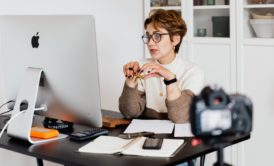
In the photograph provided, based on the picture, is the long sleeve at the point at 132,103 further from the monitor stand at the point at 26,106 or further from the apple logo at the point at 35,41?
the apple logo at the point at 35,41

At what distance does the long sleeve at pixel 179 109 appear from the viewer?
217cm

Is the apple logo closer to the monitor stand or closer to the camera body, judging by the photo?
the monitor stand

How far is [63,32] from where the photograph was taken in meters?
1.85

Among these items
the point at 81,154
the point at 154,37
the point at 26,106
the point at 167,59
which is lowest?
the point at 81,154

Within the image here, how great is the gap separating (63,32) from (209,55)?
179 cm

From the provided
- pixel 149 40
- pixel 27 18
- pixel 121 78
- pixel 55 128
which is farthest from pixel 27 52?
pixel 121 78

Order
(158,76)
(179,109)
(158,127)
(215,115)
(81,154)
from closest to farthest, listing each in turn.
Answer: (215,115)
(81,154)
(158,127)
(179,109)
(158,76)

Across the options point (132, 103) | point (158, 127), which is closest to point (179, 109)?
point (158, 127)

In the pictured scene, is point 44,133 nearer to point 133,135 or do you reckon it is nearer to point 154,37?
point 133,135

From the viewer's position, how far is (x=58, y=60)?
1.89 m

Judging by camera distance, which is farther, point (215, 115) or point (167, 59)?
point (167, 59)

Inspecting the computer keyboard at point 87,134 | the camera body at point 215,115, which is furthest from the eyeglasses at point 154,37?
the camera body at point 215,115

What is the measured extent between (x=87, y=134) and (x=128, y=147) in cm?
26

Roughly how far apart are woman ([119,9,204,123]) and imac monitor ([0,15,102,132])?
1.53 ft
